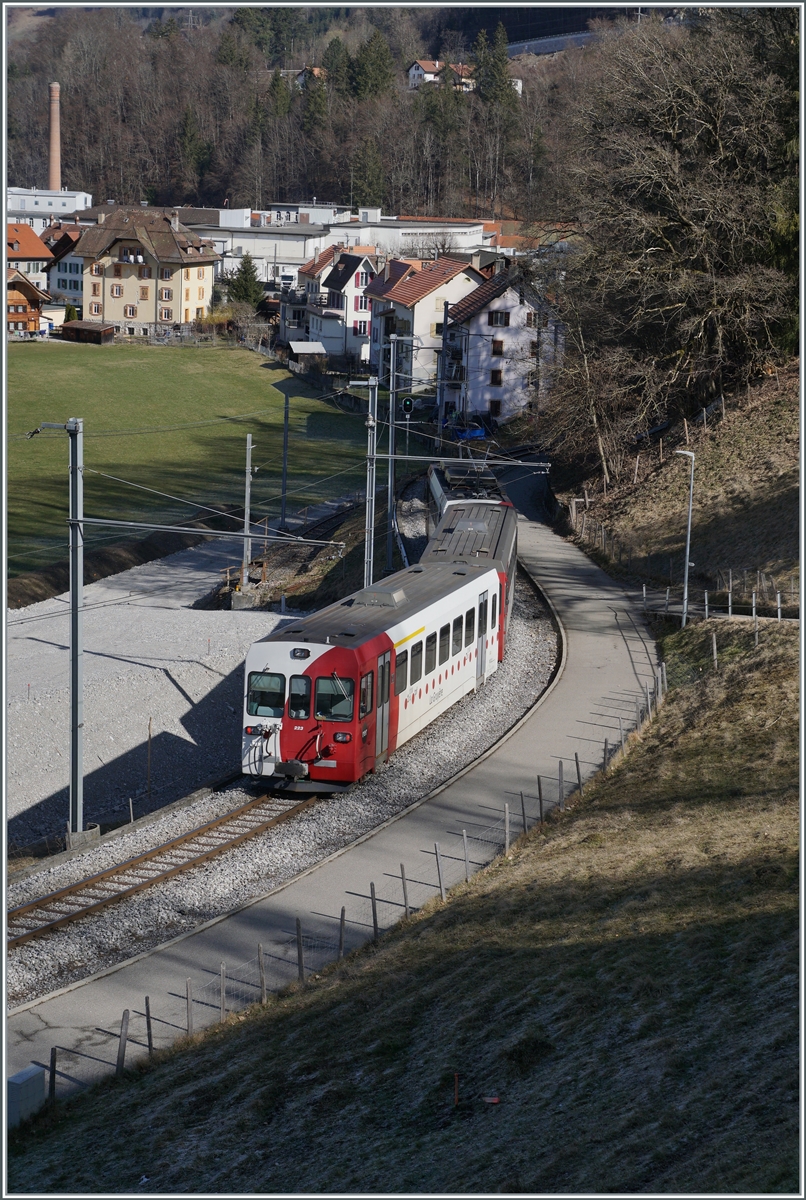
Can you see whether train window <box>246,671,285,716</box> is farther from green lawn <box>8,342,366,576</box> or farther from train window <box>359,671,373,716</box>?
green lawn <box>8,342,366,576</box>

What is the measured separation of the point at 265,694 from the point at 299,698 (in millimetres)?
639

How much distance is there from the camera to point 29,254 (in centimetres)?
10938

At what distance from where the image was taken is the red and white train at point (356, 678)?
2109 centimetres

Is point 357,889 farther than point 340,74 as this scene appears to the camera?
No

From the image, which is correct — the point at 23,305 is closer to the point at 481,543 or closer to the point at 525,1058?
the point at 481,543

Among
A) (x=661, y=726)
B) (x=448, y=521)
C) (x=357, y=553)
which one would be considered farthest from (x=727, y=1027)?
(x=357, y=553)

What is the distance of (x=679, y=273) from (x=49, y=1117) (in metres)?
38.7

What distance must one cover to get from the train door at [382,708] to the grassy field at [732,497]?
15083mm

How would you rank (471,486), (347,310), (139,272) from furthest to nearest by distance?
(139,272) → (347,310) → (471,486)

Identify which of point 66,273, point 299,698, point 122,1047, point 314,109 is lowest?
point 122,1047

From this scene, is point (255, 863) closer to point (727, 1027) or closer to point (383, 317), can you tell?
point (727, 1027)

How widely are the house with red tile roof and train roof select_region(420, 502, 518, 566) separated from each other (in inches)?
1712

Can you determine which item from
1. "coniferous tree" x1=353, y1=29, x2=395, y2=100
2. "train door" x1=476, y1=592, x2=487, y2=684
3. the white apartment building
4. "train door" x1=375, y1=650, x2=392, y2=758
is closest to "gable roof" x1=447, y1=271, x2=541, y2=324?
"train door" x1=476, y1=592, x2=487, y2=684

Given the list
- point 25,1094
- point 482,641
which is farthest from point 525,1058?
point 482,641
